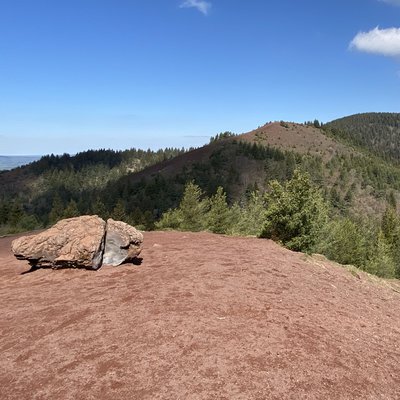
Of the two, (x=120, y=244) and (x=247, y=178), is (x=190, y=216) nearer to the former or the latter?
(x=120, y=244)

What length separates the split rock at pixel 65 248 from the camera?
15484 millimetres

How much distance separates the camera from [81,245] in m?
15.6

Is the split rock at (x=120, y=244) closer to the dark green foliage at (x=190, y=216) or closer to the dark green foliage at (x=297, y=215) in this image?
the dark green foliage at (x=297, y=215)

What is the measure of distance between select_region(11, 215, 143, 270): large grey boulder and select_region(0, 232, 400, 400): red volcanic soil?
0.51 metres

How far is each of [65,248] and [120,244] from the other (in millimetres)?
2320

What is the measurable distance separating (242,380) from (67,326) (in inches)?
206

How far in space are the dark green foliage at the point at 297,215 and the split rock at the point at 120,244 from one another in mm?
10558

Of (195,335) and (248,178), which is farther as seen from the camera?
(248,178)

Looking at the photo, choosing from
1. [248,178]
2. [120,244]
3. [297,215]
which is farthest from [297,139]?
[120,244]

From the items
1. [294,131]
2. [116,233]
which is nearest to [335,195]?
[294,131]

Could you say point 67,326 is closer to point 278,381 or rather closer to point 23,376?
point 23,376

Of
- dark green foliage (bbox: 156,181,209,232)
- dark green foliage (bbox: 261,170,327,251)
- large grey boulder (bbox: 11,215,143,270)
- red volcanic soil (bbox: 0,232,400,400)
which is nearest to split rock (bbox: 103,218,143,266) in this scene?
large grey boulder (bbox: 11,215,143,270)

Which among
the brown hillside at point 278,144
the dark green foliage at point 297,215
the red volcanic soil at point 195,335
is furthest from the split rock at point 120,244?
the brown hillside at point 278,144

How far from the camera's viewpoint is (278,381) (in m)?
7.34
